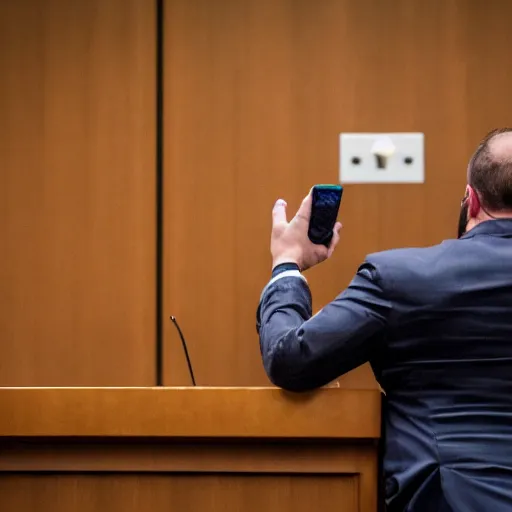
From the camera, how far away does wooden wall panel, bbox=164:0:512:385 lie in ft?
6.53

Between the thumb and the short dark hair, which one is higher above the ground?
the short dark hair

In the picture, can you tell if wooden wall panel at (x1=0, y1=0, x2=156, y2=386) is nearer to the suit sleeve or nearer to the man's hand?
the man's hand

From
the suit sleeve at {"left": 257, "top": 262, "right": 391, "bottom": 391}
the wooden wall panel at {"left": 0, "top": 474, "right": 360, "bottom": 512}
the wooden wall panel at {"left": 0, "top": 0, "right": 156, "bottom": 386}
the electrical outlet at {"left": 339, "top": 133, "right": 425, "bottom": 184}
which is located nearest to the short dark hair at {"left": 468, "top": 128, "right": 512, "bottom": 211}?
the suit sleeve at {"left": 257, "top": 262, "right": 391, "bottom": 391}

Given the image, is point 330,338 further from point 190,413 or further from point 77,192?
point 77,192

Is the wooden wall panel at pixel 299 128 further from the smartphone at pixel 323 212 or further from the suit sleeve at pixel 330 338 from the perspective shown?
the suit sleeve at pixel 330 338

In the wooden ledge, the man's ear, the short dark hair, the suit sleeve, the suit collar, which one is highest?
the short dark hair

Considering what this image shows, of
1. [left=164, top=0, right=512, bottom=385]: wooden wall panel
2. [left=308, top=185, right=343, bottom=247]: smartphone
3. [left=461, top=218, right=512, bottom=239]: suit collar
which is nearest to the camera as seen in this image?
[left=461, top=218, right=512, bottom=239]: suit collar

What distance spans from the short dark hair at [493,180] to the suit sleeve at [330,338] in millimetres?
215

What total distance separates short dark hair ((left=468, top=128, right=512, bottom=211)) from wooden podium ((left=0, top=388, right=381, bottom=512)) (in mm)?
321

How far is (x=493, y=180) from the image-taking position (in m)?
1.15

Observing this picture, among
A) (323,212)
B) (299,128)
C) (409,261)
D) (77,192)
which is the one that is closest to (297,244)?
(323,212)

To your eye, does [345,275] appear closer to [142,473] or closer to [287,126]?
[287,126]

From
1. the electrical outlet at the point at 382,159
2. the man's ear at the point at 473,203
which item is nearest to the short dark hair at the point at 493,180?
the man's ear at the point at 473,203

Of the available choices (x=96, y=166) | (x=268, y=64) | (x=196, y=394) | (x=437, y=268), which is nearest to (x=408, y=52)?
(x=268, y=64)
